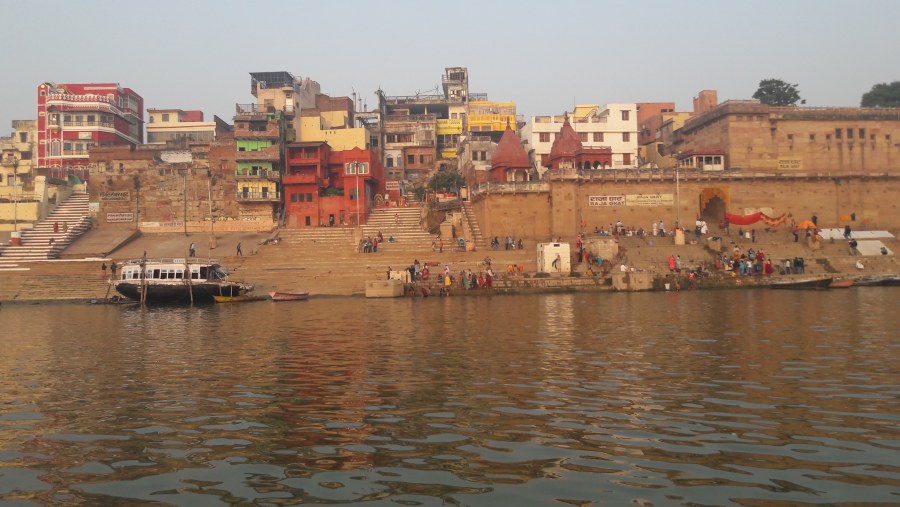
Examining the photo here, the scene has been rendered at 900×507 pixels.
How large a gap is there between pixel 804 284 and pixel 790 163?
20204mm

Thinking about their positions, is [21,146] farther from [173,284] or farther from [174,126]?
[173,284]

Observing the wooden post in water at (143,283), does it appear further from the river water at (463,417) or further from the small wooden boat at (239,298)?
the river water at (463,417)

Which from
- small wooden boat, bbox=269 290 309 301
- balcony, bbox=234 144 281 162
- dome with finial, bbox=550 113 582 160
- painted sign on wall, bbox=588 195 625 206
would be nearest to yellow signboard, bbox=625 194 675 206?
painted sign on wall, bbox=588 195 625 206

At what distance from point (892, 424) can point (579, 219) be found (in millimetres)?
39412

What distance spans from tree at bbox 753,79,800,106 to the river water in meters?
55.9

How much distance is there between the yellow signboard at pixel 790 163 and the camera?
49188 mm

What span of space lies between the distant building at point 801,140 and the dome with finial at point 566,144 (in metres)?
7.57

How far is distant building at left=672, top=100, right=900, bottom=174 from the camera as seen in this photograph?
48.9m

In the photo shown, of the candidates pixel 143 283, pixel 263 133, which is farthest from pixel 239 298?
pixel 263 133

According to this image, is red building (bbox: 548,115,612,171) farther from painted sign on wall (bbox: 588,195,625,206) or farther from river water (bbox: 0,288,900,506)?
river water (bbox: 0,288,900,506)

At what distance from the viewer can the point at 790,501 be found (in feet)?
16.9

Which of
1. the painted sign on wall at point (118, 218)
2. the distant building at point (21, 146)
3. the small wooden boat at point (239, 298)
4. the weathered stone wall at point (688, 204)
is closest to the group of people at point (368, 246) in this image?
the weathered stone wall at point (688, 204)

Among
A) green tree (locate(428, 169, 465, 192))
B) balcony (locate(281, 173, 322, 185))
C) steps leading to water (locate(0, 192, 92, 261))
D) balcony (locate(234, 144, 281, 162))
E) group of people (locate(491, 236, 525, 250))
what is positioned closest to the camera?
group of people (locate(491, 236, 525, 250))

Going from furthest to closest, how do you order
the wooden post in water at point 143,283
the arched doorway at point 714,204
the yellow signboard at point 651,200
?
the arched doorway at point 714,204
the yellow signboard at point 651,200
the wooden post in water at point 143,283
